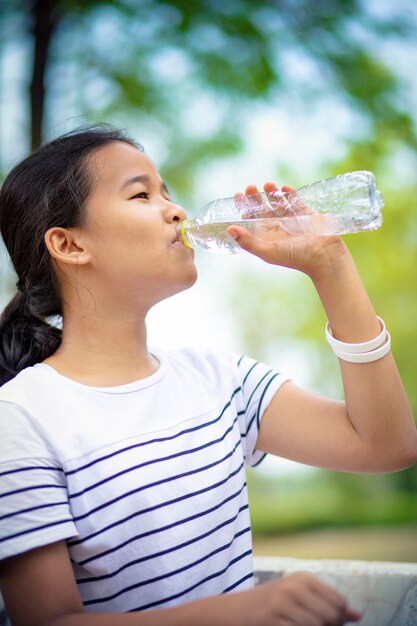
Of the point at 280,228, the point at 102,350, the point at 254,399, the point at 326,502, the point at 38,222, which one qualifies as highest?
the point at 38,222

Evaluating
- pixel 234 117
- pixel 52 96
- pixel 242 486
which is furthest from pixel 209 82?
pixel 242 486

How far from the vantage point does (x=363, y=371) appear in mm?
1006

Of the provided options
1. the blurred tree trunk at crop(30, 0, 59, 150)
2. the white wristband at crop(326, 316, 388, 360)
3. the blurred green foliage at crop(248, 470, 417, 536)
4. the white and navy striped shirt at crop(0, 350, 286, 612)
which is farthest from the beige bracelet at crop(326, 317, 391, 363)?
the blurred green foliage at crop(248, 470, 417, 536)

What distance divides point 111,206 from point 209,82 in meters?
2.93

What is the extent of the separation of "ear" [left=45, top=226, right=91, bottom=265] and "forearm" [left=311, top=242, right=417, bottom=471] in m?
0.38

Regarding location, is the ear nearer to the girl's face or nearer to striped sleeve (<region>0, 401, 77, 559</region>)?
the girl's face

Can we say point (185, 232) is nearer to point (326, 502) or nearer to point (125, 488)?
point (125, 488)

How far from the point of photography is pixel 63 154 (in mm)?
1166

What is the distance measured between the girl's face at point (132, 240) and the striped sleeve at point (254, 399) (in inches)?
8.9

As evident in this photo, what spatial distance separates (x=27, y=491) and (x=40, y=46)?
2878mm

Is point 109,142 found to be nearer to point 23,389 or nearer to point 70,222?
point 70,222

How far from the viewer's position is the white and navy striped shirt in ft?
2.94

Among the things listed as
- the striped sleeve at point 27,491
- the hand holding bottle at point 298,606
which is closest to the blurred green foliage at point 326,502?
the striped sleeve at point 27,491

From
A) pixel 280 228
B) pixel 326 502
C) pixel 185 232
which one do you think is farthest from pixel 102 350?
pixel 326 502
